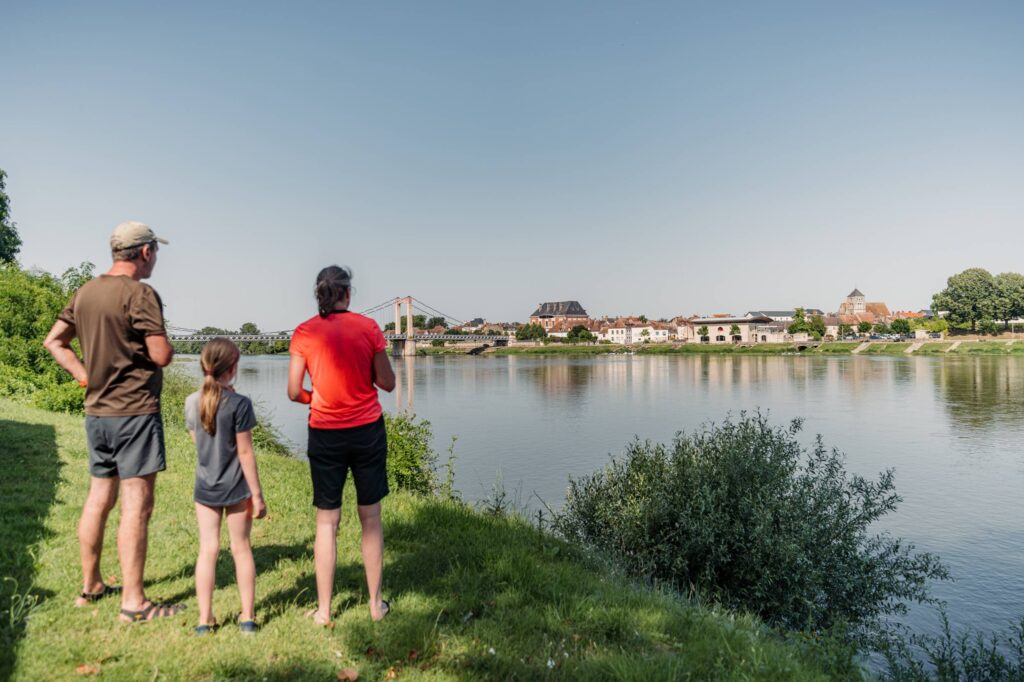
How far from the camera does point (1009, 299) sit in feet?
332

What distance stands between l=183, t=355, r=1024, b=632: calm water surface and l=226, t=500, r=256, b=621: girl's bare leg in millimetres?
8362

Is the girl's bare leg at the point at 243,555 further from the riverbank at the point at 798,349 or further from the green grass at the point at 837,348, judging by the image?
the green grass at the point at 837,348

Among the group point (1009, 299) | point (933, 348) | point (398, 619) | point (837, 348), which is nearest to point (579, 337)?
point (837, 348)

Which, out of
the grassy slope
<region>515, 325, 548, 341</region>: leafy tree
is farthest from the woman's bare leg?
<region>515, 325, 548, 341</region>: leafy tree

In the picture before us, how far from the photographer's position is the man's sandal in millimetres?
3439

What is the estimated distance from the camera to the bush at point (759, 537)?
6.97 m

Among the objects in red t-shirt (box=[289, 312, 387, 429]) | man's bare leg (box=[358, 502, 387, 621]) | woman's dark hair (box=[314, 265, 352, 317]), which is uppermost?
woman's dark hair (box=[314, 265, 352, 317])

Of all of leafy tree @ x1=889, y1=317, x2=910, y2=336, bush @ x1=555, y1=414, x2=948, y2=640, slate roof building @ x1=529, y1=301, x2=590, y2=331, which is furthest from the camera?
slate roof building @ x1=529, y1=301, x2=590, y2=331

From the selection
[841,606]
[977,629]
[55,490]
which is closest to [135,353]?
[55,490]

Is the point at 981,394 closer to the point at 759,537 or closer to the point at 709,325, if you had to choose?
the point at 759,537

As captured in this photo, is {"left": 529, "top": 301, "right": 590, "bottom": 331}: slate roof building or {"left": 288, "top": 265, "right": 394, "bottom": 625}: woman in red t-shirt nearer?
{"left": 288, "top": 265, "right": 394, "bottom": 625}: woman in red t-shirt

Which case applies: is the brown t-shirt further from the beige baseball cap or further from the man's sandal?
the man's sandal

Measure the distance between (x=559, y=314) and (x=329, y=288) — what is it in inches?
6917

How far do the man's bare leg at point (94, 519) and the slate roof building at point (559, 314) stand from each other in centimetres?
16659
